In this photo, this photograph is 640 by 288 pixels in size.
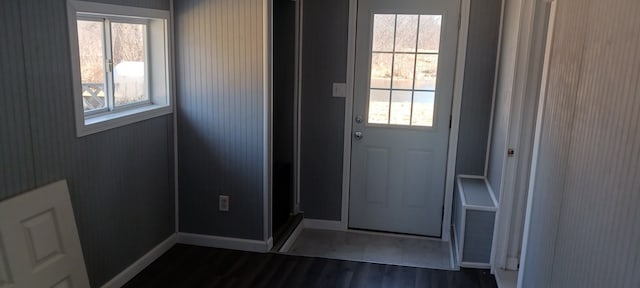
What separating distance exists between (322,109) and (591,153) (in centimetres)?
267

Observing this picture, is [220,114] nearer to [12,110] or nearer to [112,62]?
[112,62]

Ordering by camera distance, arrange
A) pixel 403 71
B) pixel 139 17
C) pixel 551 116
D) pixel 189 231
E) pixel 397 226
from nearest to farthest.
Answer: pixel 551 116 → pixel 139 17 → pixel 189 231 → pixel 403 71 → pixel 397 226

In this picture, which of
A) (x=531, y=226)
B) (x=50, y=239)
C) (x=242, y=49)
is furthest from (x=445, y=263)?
(x=50, y=239)

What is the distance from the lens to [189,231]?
3.70 m

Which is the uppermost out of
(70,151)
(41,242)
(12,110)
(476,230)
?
(12,110)

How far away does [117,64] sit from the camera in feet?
9.98

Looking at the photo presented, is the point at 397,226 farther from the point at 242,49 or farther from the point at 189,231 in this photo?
the point at 242,49

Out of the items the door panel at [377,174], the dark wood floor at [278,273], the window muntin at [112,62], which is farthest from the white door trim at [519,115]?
the window muntin at [112,62]

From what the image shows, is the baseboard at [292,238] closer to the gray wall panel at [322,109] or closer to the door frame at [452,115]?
the gray wall panel at [322,109]

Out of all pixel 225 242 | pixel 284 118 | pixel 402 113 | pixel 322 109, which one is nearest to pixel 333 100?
pixel 322 109

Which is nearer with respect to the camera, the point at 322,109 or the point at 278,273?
the point at 278,273

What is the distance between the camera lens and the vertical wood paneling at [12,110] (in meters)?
2.14

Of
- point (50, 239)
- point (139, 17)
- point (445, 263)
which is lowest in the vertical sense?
point (445, 263)

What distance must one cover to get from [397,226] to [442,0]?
1874mm
